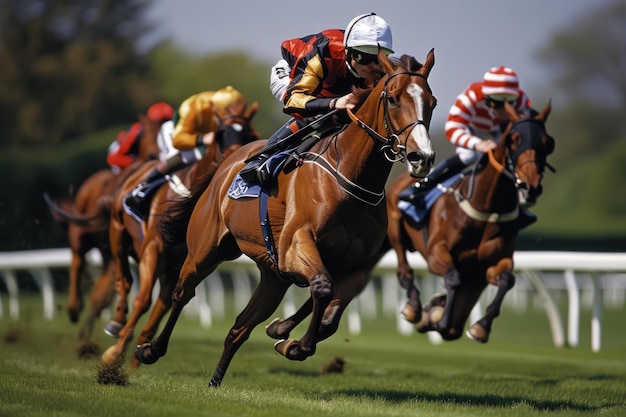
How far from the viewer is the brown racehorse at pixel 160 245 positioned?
25.2 feet

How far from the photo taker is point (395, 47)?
649 centimetres

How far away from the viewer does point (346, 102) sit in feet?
20.6

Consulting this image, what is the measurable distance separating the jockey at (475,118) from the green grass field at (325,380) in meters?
1.49

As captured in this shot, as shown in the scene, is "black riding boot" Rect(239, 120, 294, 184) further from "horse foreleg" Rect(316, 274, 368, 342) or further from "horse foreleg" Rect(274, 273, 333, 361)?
"horse foreleg" Rect(274, 273, 333, 361)

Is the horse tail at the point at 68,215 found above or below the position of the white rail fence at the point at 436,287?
above

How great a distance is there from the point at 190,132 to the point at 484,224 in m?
2.23

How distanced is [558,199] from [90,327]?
607 inches

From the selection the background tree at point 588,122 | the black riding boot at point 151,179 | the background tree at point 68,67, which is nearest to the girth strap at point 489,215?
the black riding boot at point 151,179

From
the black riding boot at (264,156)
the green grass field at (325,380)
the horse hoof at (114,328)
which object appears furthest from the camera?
the horse hoof at (114,328)

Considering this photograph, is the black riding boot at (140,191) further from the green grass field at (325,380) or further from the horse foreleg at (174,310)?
the horse foreleg at (174,310)

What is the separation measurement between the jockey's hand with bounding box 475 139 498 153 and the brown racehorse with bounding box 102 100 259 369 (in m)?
1.60

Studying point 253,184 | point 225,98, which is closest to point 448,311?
point 253,184

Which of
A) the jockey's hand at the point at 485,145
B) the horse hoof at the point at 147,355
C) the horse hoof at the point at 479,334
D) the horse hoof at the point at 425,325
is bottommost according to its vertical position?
the horse hoof at the point at 425,325

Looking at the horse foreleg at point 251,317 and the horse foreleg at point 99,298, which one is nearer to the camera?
the horse foreleg at point 251,317
